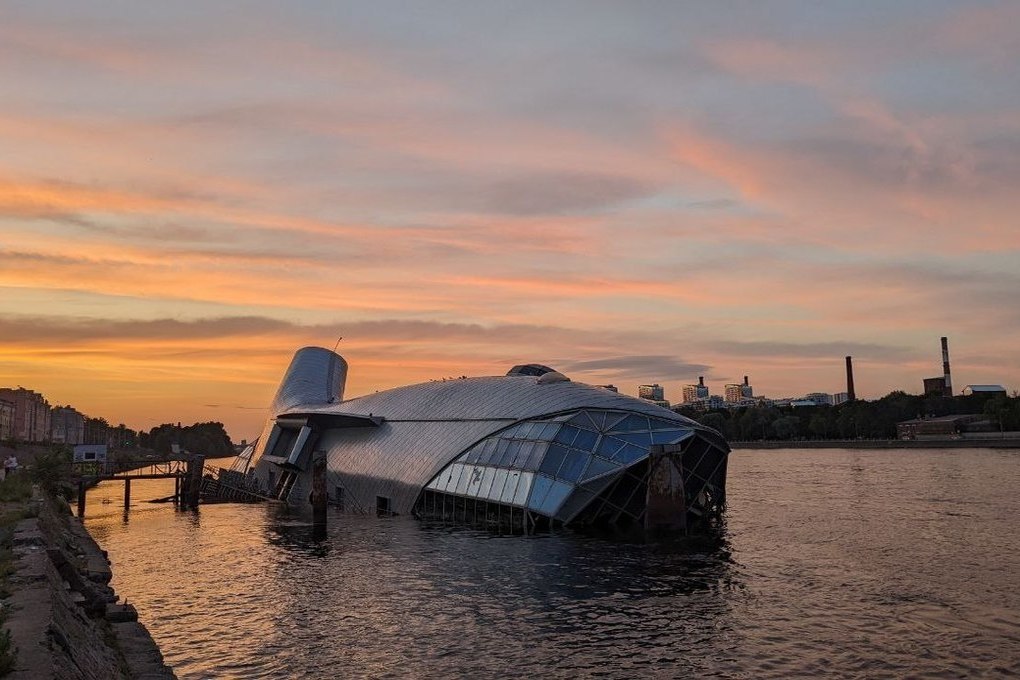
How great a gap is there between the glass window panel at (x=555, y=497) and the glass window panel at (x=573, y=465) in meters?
0.78

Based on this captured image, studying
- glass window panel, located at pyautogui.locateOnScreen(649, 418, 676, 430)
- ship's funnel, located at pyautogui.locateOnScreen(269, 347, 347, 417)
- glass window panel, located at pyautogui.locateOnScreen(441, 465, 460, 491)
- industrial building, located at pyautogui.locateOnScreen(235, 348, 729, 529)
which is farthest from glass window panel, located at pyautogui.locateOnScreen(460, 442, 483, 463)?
ship's funnel, located at pyautogui.locateOnScreen(269, 347, 347, 417)

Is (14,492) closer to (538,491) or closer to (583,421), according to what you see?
(538,491)

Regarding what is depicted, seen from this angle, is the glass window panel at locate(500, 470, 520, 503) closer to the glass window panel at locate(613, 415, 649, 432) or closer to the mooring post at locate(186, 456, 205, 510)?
the glass window panel at locate(613, 415, 649, 432)

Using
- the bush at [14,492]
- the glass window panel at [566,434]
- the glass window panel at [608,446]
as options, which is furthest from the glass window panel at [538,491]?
the bush at [14,492]

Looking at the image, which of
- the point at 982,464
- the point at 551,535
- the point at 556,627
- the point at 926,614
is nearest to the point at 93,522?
the point at 551,535

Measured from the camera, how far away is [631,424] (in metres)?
60.3

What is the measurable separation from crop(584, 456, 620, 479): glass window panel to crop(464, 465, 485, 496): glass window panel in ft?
35.3

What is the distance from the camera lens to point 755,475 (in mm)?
125000

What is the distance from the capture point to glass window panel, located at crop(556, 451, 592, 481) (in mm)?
56219

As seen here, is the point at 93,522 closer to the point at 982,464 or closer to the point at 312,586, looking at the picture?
the point at 312,586

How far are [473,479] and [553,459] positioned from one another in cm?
889

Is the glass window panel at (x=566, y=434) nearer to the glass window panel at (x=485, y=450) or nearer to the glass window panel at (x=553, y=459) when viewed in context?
the glass window panel at (x=553, y=459)

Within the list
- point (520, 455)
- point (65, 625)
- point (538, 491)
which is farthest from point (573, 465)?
point (65, 625)

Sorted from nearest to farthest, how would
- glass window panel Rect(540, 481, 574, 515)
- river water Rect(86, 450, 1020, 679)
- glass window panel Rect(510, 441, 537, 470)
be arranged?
river water Rect(86, 450, 1020, 679)
glass window panel Rect(540, 481, 574, 515)
glass window panel Rect(510, 441, 537, 470)
